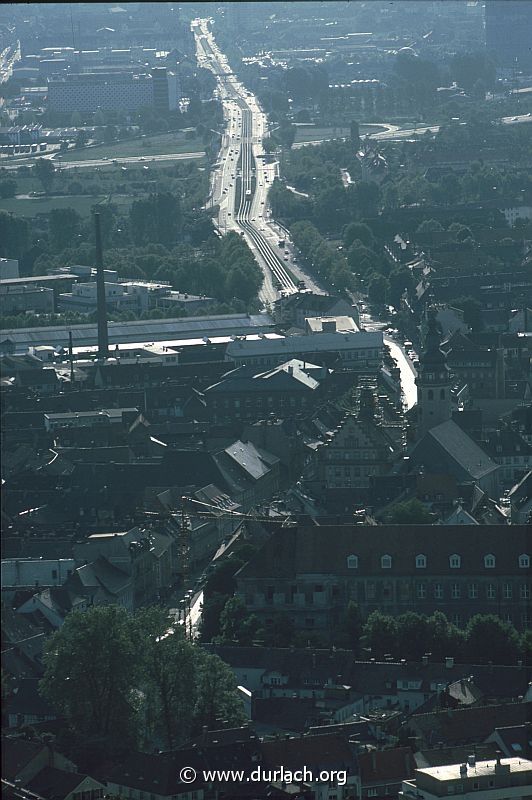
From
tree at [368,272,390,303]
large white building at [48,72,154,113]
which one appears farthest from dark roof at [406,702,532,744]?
large white building at [48,72,154,113]

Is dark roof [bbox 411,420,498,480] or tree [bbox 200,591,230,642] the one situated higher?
tree [bbox 200,591,230,642]

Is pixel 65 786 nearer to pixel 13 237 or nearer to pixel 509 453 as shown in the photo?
pixel 509 453

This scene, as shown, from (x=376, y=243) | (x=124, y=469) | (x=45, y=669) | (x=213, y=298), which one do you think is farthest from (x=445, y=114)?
(x=45, y=669)

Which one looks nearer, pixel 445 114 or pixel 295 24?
pixel 445 114

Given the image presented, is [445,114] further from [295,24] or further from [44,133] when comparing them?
[295,24]

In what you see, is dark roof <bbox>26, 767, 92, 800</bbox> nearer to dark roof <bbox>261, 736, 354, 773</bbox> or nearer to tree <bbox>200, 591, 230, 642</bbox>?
dark roof <bbox>261, 736, 354, 773</bbox>

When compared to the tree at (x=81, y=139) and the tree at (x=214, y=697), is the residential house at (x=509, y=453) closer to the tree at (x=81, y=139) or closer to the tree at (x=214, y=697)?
the tree at (x=214, y=697)
